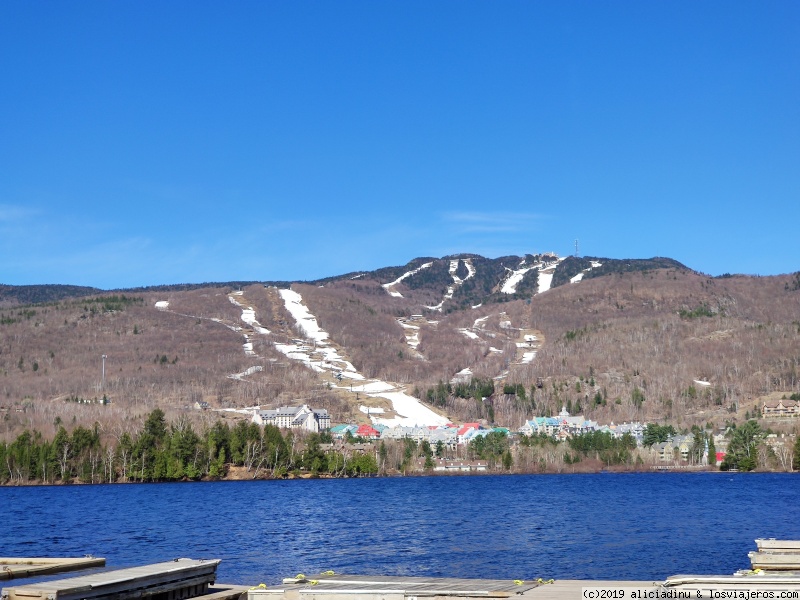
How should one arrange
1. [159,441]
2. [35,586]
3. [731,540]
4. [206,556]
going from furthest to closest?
[159,441]
[731,540]
[206,556]
[35,586]

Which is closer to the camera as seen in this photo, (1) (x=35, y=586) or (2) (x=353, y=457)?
(1) (x=35, y=586)

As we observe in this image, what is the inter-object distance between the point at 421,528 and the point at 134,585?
1643 inches

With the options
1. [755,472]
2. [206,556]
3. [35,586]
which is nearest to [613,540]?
[206,556]

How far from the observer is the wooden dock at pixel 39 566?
39562 mm

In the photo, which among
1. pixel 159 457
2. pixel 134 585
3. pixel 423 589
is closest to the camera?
pixel 134 585

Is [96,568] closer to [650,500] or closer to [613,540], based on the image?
[613,540]

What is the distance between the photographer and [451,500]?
101750 millimetres

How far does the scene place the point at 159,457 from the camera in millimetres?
151750

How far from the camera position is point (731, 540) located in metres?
58.7

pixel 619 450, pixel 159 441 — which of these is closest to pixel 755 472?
pixel 619 450

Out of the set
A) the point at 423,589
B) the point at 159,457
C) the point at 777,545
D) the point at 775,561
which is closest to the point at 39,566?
the point at 423,589

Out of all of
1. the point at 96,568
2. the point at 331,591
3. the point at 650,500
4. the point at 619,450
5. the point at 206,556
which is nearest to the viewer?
the point at 331,591

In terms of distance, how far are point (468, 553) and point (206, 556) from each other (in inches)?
557

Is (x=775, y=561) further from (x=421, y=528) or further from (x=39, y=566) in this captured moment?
(x=421, y=528)
